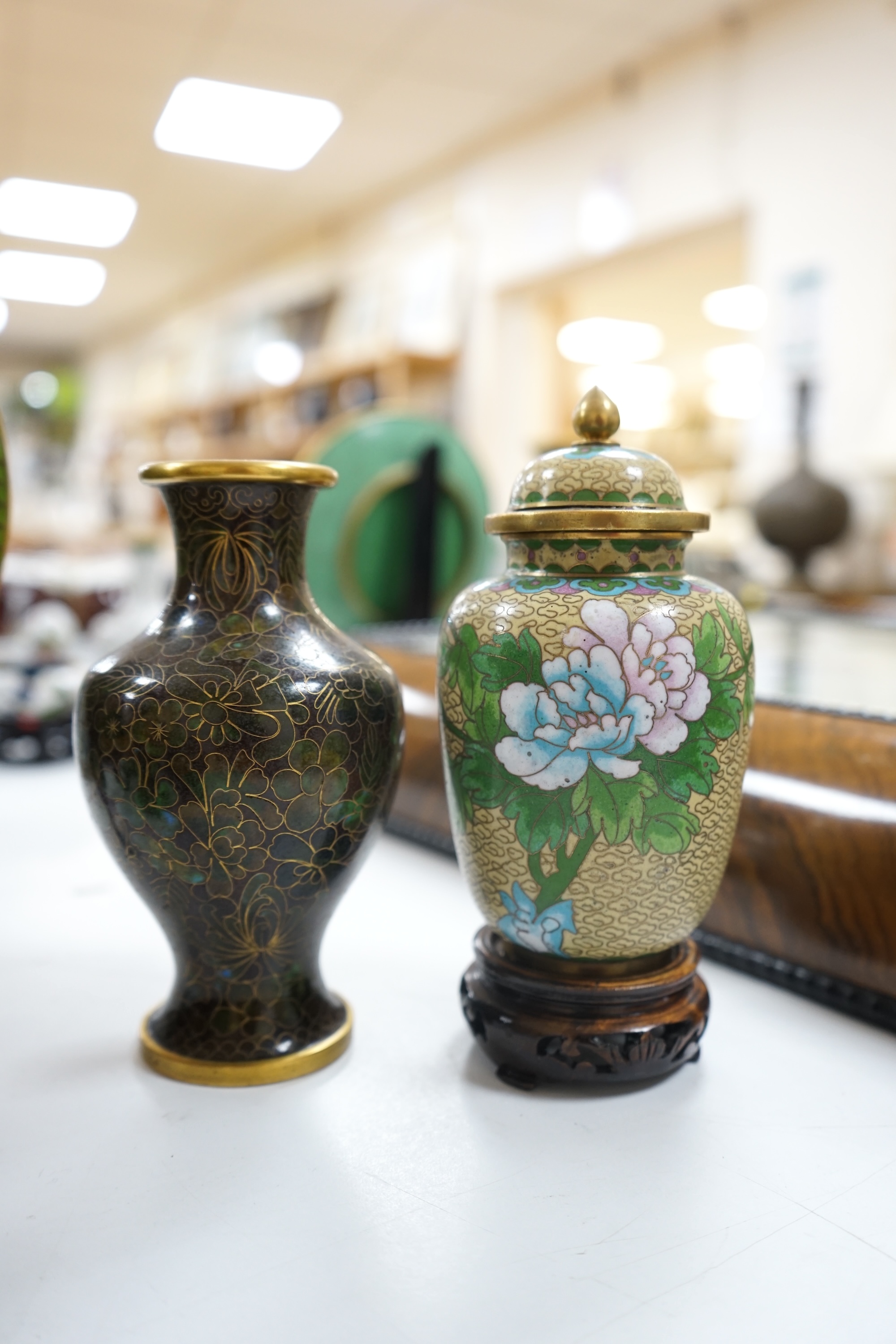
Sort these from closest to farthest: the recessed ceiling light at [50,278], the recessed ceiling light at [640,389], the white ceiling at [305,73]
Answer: the white ceiling at [305,73] < the recessed ceiling light at [50,278] < the recessed ceiling light at [640,389]

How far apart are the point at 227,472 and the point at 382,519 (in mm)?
1046

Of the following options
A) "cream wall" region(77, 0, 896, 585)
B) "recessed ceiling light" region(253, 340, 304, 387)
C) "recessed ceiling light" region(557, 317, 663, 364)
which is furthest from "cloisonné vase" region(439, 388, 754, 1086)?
"recessed ceiling light" region(557, 317, 663, 364)

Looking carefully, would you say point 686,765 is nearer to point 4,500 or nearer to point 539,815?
point 539,815

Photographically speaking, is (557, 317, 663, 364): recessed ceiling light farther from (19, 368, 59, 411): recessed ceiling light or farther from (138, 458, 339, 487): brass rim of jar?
(138, 458, 339, 487): brass rim of jar

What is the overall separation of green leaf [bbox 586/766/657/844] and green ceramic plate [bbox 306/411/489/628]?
107cm

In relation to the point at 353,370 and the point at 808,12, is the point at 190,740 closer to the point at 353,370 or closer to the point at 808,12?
the point at 808,12

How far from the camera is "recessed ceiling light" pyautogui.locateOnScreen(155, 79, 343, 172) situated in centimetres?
404

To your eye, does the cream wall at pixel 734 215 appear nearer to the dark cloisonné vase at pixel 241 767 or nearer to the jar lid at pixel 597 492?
the jar lid at pixel 597 492

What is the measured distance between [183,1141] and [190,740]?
9.4 inches

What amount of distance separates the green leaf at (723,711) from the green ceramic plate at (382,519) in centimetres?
107

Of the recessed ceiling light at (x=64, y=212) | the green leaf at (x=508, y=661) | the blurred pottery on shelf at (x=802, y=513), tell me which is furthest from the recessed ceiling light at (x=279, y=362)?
the green leaf at (x=508, y=661)

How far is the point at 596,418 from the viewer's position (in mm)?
725

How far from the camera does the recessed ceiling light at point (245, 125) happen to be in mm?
4043

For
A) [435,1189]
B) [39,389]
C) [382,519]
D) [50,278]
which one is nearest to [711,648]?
[435,1189]
